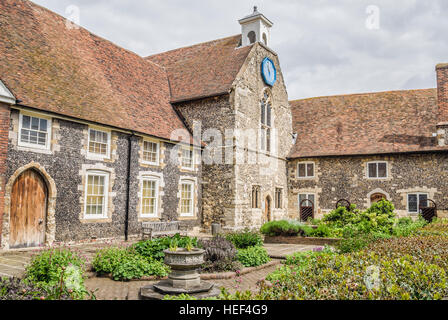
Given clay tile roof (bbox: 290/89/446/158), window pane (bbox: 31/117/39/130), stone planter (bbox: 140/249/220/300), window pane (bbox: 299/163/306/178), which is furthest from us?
window pane (bbox: 299/163/306/178)

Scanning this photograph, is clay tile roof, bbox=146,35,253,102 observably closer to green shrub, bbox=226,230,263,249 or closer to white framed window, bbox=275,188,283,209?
white framed window, bbox=275,188,283,209

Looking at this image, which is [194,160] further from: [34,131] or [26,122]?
[26,122]

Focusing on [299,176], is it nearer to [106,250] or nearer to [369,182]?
[369,182]

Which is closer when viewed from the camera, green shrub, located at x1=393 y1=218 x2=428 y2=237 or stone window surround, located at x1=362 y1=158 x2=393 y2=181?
green shrub, located at x1=393 y1=218 x2=428 y2=237

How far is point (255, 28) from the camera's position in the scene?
947 inches

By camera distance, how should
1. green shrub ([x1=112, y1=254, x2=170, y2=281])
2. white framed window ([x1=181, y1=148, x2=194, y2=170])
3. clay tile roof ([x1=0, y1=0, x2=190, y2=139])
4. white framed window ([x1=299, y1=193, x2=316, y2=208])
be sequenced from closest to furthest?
green shrub ([x1=112, y1=254, x2=170, y2=281]), clay tile roof ([x1=0, y1=0, x2=190, y2=139]), white framed window ([x1=181, y1=148, x2=194, y2=170]), white framed window ([x1=299, y1=193, x2=316, y2=208])

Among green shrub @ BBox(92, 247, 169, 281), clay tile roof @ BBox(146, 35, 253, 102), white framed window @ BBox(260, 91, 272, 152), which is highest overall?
clay tile roof @ BBox(146, 35, 253, 102)

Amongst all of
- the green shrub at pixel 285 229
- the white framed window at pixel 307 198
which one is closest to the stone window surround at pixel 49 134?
the green shrub at pixel 285 229

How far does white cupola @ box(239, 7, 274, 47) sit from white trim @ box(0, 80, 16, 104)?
49.4 ft

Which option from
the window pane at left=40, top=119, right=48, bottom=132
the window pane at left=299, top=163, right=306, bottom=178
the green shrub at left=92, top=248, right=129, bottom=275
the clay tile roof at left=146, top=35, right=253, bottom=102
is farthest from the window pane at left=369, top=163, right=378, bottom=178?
the window pane at left=40, top=119, right=48, bottom=132

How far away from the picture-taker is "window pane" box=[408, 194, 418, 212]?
23.0m

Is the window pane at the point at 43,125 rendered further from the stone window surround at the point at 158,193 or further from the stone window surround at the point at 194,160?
the stone window surround at the point at 194,160

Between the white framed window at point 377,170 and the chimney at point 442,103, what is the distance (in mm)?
3465

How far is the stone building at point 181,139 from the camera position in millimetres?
13633
